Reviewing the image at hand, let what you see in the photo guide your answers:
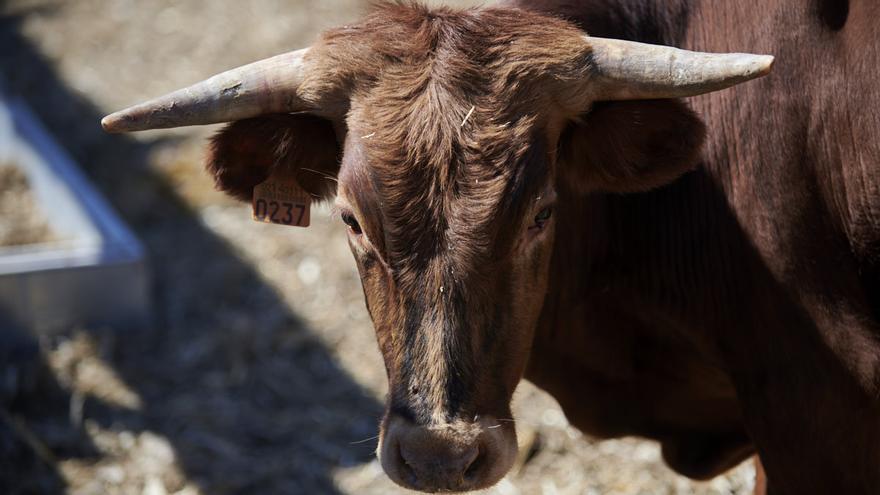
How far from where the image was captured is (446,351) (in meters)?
3.06

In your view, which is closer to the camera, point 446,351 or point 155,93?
point 446,351

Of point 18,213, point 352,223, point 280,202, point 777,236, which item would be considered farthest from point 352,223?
point 18,213

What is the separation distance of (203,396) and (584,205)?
340cm

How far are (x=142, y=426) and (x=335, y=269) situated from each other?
199 centimetres

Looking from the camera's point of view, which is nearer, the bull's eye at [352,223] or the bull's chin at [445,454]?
the bull's chin at [445,454]

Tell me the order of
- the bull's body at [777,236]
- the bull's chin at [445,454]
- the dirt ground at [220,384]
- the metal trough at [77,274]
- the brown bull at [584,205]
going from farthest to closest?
the metal trough at [77,274] → the dirt ground at [220,384] → the bull's body at [777,236] → the brown bull at [584,205] → the bull's chin at [445,454]

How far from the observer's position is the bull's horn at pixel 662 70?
10.0 feet

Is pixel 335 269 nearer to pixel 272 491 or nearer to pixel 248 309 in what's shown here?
pixel 248 309

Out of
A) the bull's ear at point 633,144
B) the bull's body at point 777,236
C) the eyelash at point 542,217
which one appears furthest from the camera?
the bull's body at point 777,236

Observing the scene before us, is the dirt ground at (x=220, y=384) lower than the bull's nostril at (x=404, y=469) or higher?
lower

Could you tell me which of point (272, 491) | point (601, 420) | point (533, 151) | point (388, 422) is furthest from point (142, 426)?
point (533, 151)

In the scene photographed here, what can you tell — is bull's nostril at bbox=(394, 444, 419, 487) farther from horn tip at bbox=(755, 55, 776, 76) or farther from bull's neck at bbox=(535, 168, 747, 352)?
horn tip at bbox=(755, 55, 776, 76)

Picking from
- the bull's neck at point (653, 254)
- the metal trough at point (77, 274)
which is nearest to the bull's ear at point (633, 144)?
the bull's neck at point (653, 254)

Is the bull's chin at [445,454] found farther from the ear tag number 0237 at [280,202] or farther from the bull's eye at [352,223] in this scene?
the ear tag number 0237 at [280,202]
